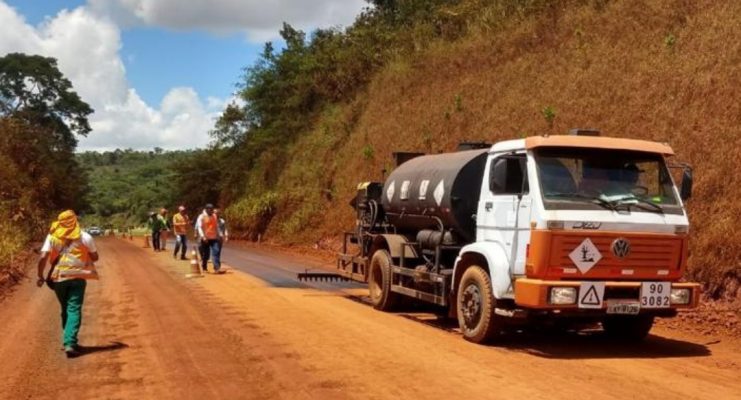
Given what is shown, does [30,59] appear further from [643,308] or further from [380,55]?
[643,308]

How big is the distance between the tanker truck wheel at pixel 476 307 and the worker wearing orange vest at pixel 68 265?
4782mm

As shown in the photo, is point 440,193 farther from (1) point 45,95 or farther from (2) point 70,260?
(1) point 45,95

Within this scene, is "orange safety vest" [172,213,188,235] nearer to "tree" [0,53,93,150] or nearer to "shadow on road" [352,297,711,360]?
Answer: "shadow on road" [352,297,711,360]

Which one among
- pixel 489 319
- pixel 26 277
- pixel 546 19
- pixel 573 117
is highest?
pixel 546 19

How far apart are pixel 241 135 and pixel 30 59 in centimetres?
2011

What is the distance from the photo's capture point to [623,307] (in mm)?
8406

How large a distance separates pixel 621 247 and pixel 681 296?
3.50 ft

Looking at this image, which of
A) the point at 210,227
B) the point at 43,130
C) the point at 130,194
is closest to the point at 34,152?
the point at 43,130

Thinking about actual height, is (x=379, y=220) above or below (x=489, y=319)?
above

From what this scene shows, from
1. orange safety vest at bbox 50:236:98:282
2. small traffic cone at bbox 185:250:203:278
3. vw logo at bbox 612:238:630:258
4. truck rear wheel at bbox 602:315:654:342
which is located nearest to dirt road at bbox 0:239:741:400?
truck rear wheel at bbox 602:315:654:342

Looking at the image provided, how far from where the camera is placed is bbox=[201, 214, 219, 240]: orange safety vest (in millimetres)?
18688

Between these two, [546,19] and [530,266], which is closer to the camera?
[530,266]

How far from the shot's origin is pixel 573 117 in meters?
19.5

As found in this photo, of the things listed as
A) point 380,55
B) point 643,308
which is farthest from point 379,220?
point 380,55
